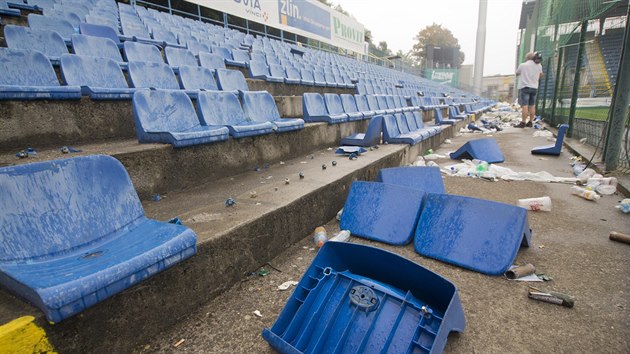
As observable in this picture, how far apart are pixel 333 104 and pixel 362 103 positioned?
1119 millimetres

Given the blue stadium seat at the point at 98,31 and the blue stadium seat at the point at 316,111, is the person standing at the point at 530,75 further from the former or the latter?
the blue stadium seat at the point at 98,31

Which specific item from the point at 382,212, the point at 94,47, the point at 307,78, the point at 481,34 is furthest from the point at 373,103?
the point at 481,34

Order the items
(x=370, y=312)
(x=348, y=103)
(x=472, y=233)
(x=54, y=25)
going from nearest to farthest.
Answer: (x=370, y=312), (x=472, y=233), (x=54, y=25), (x=348, y=103)

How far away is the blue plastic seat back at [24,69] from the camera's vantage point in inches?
83.5

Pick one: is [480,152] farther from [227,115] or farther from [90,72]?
[90,72]

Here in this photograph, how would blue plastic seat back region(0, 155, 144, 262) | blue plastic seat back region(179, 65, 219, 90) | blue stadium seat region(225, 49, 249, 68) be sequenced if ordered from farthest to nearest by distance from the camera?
blue stadium seat region(225, 49, 249, 68) < blue plastic seat back region(179, 65, 219, 90) < blue plastic seat back region(0, 155, 144, 262)

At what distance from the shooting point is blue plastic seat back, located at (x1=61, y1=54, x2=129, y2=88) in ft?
8.27

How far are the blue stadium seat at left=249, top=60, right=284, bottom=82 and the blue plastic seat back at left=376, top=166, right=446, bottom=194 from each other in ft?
10.5

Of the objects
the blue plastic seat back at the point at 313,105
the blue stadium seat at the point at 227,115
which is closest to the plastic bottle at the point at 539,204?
the blue stadium seat at the point at 227,115

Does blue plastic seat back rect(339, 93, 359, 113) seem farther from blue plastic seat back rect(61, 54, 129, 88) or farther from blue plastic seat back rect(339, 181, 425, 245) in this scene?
blue plastic seat back rect(61, 54, 129, 88)

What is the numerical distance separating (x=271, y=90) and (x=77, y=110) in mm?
3140

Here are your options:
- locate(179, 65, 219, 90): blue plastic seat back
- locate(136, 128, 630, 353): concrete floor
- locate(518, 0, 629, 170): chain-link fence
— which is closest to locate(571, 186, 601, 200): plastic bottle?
locate(136, 128, 630, 353): concrete floor

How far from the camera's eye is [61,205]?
1.27 metres

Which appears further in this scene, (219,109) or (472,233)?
(219,109)
